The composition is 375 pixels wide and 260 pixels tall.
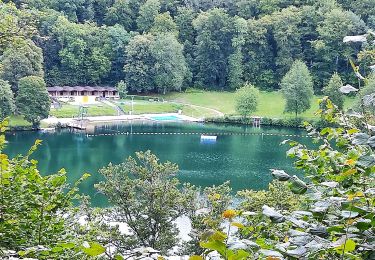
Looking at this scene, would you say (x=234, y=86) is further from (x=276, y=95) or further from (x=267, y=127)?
(x=267, y=127)

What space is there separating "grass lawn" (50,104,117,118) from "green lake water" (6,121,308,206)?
303 cm

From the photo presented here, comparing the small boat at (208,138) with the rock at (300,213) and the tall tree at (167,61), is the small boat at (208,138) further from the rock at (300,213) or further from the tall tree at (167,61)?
the rock at (300,213)

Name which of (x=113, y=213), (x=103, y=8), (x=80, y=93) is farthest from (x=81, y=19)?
(x=113, y=213)

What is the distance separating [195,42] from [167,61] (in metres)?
6.01

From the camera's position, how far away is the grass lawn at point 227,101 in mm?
40219

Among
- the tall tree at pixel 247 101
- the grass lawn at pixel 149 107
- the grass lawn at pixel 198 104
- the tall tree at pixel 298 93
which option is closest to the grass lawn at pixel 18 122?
the grass lawn at pixel 198 104

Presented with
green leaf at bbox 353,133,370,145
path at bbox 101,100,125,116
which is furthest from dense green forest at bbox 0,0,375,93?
green leaf at bbox 353,133,370,145

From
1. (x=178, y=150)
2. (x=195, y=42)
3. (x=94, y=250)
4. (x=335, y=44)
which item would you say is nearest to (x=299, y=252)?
(x=94, y=250)

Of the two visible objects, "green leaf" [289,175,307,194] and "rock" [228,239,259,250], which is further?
"green leaf" [289,175,307,194]

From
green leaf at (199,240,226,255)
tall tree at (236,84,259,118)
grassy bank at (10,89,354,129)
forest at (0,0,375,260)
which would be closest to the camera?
green leaf at (199,240,226,255)

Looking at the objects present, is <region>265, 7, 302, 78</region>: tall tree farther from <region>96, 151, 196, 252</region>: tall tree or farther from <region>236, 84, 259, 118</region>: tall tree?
<region>96, 151, 196, 252</region>: tall tree

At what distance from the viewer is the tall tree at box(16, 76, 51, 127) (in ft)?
109

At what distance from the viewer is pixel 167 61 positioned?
44.0m

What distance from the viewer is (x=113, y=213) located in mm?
12586
